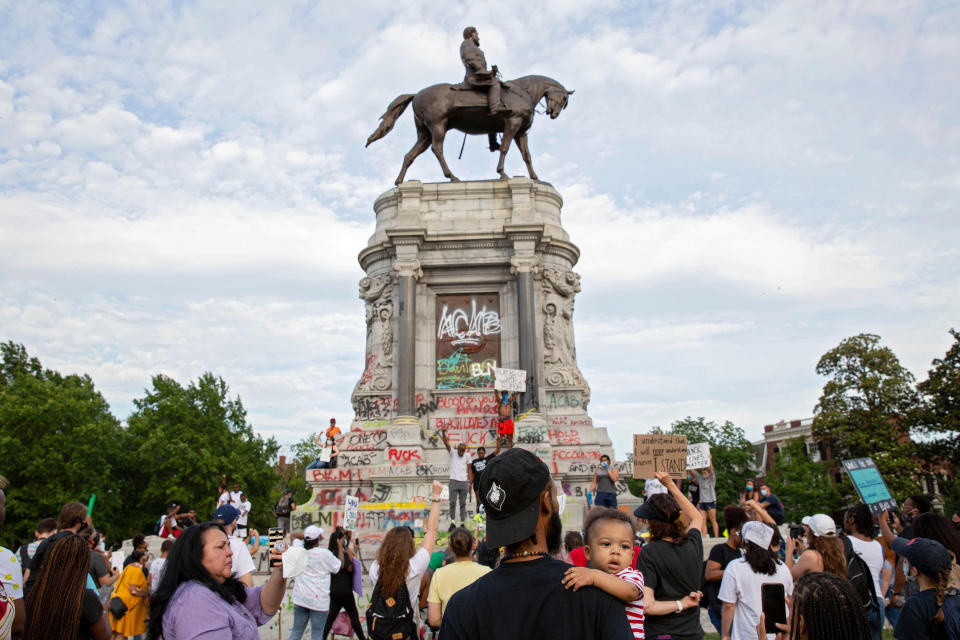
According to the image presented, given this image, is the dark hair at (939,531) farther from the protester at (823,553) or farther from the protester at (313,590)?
the protester at (313,590)

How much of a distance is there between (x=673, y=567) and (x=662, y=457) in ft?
14.0

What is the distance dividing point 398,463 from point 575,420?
5514mm

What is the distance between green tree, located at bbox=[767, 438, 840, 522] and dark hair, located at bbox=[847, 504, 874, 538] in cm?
5343

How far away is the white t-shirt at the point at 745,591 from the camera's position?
614 cm

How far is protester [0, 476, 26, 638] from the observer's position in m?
4.30

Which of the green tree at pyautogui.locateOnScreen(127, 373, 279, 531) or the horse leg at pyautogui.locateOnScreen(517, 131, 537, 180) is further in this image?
the green tree at pyautogui.locateOnScreen(127, 373, 279, 531)

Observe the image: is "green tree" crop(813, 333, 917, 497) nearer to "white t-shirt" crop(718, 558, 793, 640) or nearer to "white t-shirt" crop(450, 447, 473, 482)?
"white t-shirt" crop(450, 447, 473, 482)

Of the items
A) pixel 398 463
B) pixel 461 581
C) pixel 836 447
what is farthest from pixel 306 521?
pixel 836 447

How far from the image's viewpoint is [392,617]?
6.74 m

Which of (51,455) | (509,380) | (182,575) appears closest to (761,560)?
(182,575)

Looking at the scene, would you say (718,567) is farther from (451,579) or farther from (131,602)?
(131,602)

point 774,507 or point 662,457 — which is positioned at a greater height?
point 662,457

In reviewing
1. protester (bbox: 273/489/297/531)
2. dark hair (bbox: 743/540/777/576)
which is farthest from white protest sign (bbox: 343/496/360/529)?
protester (bbox: 273/489/297/531)

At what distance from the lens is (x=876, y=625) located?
282 inches
